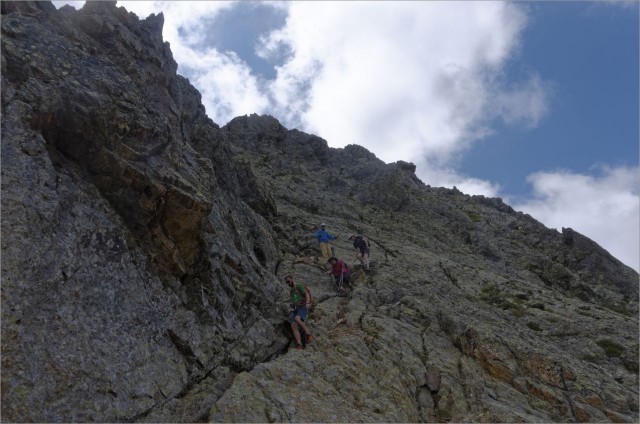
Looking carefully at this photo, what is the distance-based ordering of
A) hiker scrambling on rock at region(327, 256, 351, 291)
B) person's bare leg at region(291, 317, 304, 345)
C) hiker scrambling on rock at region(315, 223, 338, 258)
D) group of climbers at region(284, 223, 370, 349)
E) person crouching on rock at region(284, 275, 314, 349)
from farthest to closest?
hiker scrambling on rock at region(315, 223, 338, 258) < hiker scrambling on rock at region(327, 256, 351, 291) < group of climbers at region(284, 223, 370, 349) < person crouching on rock at region(284, 275, 314, 349) < person's bare leg at region(291, 317, 304, 345)

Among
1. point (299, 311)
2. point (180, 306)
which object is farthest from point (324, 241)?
point (180, 306)

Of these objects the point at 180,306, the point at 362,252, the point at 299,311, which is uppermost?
the point at 362,252

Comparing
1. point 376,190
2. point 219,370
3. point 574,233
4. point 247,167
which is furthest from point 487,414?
point 574,233

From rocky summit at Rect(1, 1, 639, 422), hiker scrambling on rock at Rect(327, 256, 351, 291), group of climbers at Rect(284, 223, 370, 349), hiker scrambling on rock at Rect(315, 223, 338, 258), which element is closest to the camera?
rocky summit at Rect(1, 1, 639, 422)

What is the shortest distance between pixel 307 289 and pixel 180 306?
6.20 metres

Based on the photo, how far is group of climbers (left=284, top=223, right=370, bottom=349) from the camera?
20.6m

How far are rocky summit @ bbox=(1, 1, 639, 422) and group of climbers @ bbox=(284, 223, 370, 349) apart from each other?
1.83ft

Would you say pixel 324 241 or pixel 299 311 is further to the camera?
pixel 324 241

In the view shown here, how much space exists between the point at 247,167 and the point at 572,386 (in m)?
27.0

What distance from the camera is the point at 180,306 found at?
1800 centimetres

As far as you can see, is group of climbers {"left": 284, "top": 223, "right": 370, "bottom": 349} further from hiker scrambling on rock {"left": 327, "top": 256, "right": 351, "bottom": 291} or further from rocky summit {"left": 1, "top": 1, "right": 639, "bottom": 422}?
rocky summit {"left": 1, "top": 1, "right": 639, "bottom": 422}

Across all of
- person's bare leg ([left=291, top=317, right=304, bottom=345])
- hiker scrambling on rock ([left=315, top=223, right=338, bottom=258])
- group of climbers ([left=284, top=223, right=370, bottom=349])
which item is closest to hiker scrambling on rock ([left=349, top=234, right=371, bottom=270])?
group of climbers ([left=284, top=223, right=370, bottom=349])

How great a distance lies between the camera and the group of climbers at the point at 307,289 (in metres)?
20.6

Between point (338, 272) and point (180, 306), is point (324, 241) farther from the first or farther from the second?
point (180, 306)
